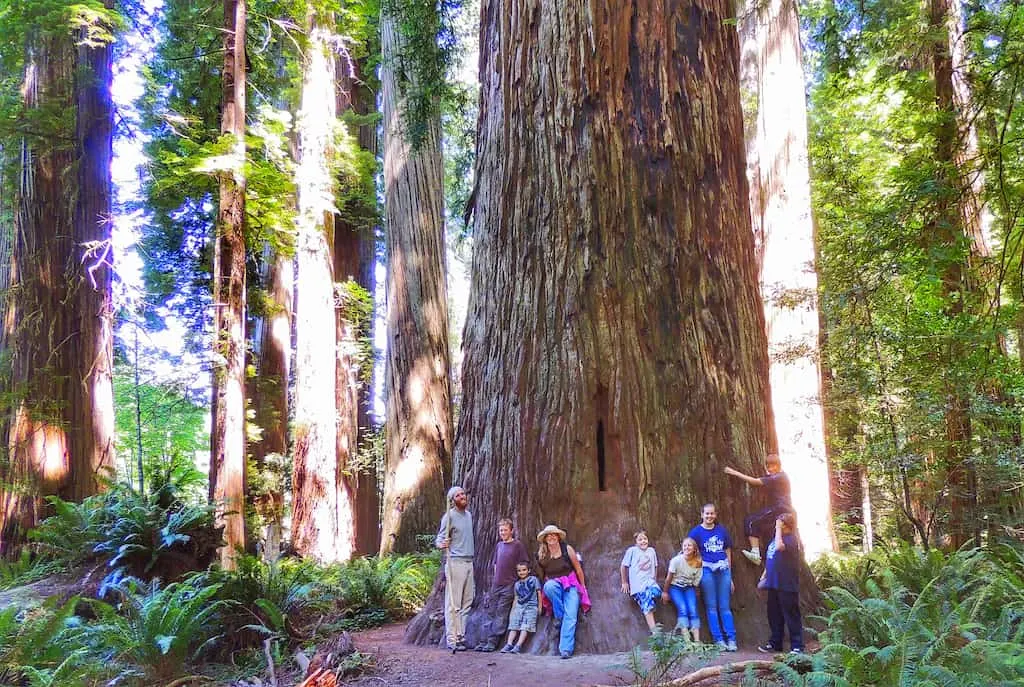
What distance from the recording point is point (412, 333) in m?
Result: 13.0

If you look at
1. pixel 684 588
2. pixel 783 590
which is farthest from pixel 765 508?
pixel 684 588

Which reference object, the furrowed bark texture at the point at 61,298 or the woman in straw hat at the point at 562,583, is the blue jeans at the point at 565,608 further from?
the furrowed bark texture at the point at 61,298

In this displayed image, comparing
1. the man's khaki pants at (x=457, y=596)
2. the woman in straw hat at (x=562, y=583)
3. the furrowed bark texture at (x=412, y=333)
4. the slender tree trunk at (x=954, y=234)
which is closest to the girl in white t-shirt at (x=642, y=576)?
the woman in straw hat at (x=562, y=583)

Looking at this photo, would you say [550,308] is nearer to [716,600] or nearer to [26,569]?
[716,600]

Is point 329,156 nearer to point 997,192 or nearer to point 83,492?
point 83,492

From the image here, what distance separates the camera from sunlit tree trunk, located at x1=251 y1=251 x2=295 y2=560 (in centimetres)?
1798

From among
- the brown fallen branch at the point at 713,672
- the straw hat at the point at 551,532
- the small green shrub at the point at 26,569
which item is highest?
the straw hat at the point at 551,532

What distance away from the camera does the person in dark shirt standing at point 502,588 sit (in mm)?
6559

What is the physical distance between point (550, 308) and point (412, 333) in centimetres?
650

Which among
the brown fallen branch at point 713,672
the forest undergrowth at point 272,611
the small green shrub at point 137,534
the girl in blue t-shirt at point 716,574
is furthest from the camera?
the small green shrub at point 137,534

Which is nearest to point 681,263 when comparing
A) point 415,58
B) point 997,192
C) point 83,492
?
point 997,192

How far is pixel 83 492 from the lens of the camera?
11.5 meters

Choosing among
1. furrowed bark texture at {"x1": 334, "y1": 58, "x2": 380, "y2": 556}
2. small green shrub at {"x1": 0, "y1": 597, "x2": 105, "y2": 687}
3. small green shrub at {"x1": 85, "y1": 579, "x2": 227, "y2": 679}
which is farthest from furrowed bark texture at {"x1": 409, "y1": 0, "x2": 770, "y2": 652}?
furrowed bark texture at {"x1": 334, "y1": 58, "x2": 380, "y2": 556}

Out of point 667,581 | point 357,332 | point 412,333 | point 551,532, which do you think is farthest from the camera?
point 357,332
